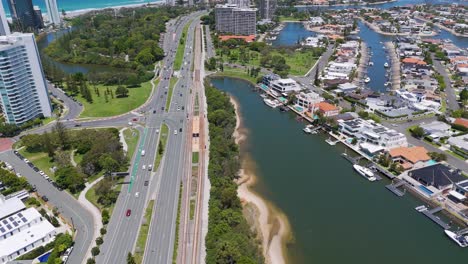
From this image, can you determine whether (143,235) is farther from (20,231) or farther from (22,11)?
(22,11)

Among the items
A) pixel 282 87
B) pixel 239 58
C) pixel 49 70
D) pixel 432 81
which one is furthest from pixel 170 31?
pixel 432 81

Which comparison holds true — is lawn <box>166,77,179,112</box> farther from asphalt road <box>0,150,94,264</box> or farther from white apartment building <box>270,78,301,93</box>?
asphalt road <box>0,150,94,264</box>

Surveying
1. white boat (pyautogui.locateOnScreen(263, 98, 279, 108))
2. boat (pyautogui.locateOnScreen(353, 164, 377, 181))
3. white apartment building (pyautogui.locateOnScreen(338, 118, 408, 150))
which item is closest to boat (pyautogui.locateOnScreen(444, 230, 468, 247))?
boat (pyautogui.locateOnScreen(353, 164, 377, 181))

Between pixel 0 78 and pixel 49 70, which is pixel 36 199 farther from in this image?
pixel 49 70

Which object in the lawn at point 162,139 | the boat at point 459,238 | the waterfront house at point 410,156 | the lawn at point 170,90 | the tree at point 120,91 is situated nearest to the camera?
the boat at point 459,238

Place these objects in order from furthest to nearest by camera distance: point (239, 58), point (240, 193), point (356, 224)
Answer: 1. point (239, 58)
2. point (240, 193)
3. point (356, 224)

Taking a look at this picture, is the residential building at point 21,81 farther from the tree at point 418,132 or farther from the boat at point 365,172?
the tree at point 418,132

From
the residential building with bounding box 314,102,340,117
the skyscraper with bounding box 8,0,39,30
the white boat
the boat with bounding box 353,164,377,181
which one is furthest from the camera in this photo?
the skyscraper with bounding box 8,0,39,30

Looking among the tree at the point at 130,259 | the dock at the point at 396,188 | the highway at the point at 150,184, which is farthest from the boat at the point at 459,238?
the tree at the point at 130,259
